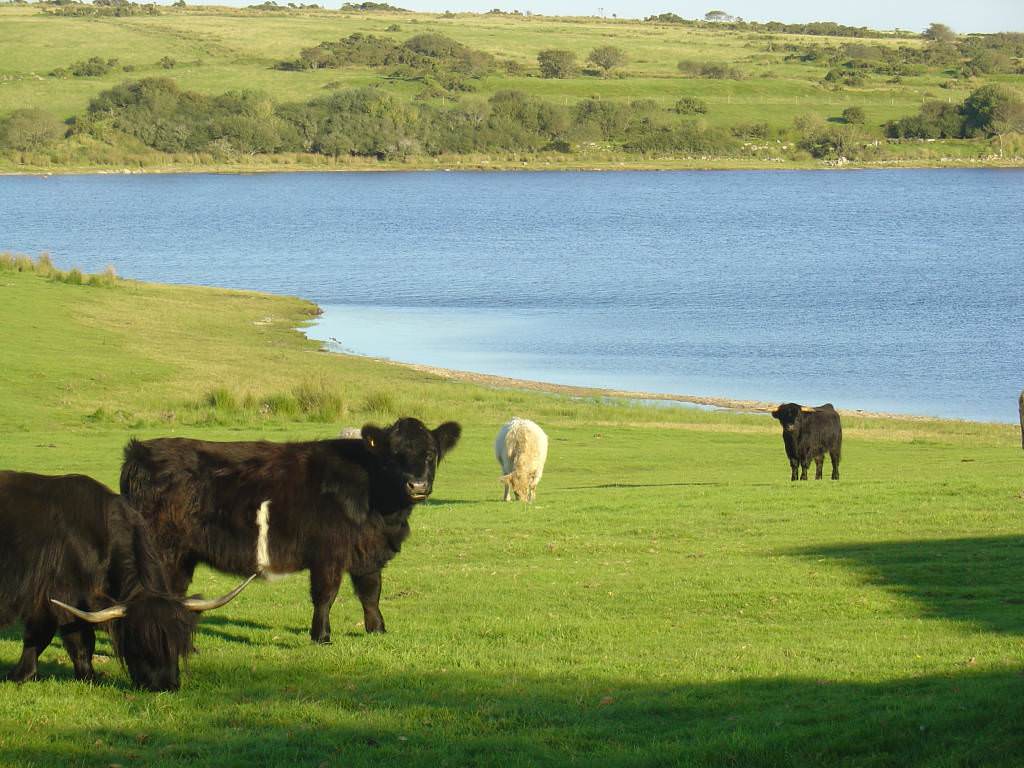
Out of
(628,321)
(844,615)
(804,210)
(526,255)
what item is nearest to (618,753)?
(844,615)

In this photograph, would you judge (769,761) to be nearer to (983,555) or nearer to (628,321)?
(983,555)

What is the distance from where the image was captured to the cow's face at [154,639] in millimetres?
8953

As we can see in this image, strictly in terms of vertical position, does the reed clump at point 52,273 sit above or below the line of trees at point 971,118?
below

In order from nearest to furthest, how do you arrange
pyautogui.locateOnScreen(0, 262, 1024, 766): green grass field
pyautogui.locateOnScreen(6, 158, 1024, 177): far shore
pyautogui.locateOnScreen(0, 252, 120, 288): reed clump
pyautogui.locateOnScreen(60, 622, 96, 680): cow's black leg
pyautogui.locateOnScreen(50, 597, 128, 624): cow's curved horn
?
pyautogui.locateOnScreen(0, 262, 1024, 766): green grass field, pyautogui.locateOnScreen(50, 597, 128, 624): cow's curved horn, pyautogui.locateOnScreen(60, 622, 96, 680): cow's black leg, pyautogui.locateOnScreen(0, 252, 120, 288): reed clump, pyautogui.locateOnScreen(6, 158, 1024, 177): far shore

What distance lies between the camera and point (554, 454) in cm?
2609

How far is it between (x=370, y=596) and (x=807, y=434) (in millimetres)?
13466

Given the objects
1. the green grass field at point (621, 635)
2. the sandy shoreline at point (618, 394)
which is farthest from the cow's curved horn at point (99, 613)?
the sandy shoreline at point (618, 394)

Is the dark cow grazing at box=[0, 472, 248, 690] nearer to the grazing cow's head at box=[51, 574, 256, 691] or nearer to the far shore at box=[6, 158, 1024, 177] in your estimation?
the grazing cow's head at box=[51, 574, 256, 691]

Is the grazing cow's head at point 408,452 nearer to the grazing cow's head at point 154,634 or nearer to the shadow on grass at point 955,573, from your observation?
the grazing cow's head at point 154,634

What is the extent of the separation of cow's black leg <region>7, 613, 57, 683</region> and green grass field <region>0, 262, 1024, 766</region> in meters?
0.22

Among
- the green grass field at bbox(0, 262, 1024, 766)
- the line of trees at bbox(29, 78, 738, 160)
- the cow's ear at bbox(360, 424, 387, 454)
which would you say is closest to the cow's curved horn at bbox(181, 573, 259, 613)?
the green grass field at bbox(0, 262, 1024, 766)

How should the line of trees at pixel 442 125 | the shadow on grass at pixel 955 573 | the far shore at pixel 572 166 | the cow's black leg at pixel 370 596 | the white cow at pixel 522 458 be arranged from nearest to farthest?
the cow's black leg at pixel 370 596 → the shadow on grass at pixel 955 573 → the white cow at pixel 522 458 → the far shore at pixel 572 166 → the line of trees at pixel 442 125

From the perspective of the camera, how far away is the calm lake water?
158 ft

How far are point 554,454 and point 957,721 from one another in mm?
18438
